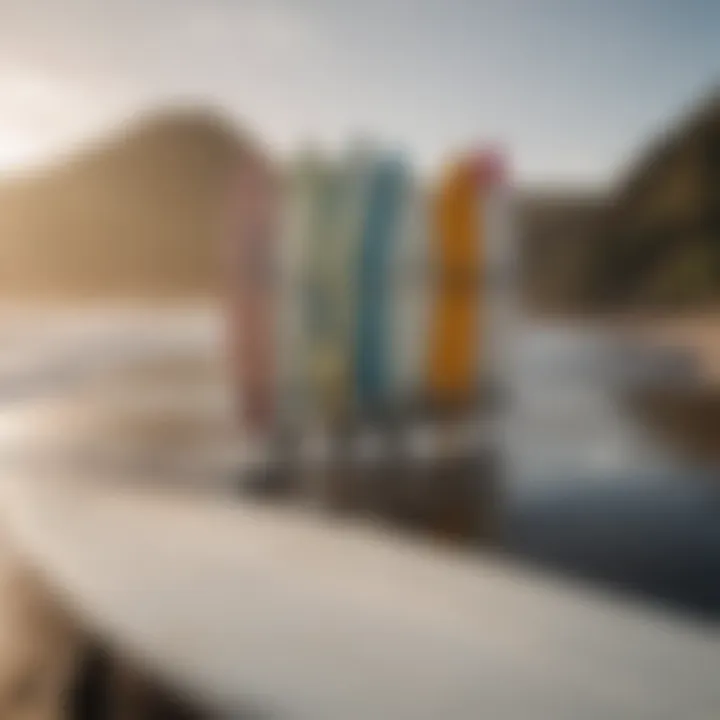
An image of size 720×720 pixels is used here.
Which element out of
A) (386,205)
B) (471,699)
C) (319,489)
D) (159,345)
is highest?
(386,205)

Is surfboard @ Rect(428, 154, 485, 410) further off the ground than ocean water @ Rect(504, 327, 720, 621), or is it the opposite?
surfboard @ Rect(428, 154, 485, 410)

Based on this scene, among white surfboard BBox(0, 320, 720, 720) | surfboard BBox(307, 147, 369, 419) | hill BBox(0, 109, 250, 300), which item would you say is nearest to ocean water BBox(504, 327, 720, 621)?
white surfboard BBox(0, 320, 720, 720)

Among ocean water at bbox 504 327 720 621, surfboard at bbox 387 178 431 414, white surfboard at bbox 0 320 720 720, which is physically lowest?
white surfboard at bbox 0 320 720 720

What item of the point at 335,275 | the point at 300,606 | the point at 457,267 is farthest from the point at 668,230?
the point at 300,606

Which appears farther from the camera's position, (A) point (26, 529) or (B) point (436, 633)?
(A) point (26, 529)

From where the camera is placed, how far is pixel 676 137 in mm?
960

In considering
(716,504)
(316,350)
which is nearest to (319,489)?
(316,350)

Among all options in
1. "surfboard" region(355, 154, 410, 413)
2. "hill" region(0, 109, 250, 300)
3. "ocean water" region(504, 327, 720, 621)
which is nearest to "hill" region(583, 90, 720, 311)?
"ocean water" region(504, 327, 720, 621)

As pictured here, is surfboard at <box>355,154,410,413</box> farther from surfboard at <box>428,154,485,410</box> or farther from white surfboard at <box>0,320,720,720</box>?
white surfboard at <box>0,320,720,720</box>

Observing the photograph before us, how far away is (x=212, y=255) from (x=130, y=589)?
0.33m

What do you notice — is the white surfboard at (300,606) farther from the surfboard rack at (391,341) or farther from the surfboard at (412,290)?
the surfboard at (412,290)

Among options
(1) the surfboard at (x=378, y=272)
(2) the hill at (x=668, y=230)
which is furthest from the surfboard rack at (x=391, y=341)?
(2) the hill at (x=668, y=230)

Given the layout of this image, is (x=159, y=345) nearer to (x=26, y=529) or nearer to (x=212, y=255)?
(x=212, y=255)

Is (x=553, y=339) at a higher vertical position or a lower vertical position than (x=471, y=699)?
higher
